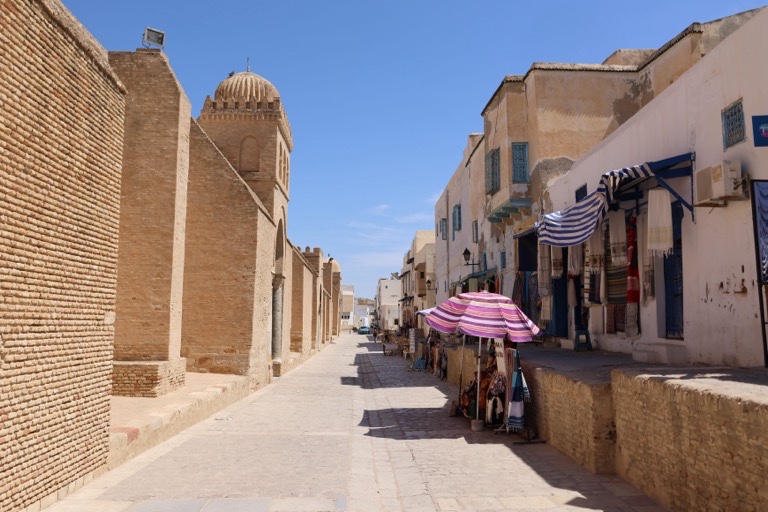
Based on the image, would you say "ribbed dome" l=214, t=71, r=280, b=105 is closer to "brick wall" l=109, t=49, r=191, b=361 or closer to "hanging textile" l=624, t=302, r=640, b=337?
"brick wall" l=109, t=49, r=191, b=361

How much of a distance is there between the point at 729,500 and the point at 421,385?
515 inches

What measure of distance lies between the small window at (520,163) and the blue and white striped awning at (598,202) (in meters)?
3.86

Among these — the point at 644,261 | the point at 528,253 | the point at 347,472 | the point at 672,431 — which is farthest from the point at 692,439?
the point at 528,253

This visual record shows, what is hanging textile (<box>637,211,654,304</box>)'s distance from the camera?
9.58m

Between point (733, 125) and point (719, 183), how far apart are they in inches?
31.0

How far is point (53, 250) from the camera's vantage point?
6.03m

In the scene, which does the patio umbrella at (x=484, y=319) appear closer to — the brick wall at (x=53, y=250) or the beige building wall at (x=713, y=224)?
the beige building wall at (x=713, y=224)

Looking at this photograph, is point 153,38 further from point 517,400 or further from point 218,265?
point 517,400

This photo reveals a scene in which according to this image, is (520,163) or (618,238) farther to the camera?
(520,163)

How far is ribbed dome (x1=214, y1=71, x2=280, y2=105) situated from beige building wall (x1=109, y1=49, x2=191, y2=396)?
437 inches

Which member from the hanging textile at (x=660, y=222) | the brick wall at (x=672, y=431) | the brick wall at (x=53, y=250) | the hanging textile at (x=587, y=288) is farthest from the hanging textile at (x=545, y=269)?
the brick wall at (x=53, y=250)

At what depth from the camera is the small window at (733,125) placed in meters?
7.25

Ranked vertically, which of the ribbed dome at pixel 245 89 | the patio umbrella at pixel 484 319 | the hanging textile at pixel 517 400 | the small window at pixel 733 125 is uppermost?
the ribbed dome at pixel 245 89

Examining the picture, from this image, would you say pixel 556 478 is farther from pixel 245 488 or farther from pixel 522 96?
pixel 522 96
